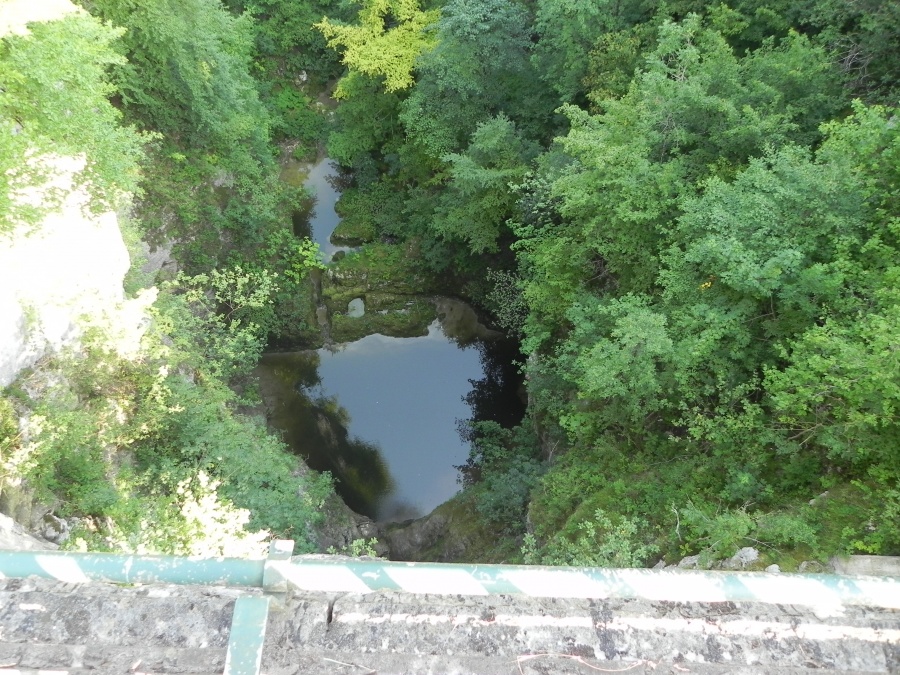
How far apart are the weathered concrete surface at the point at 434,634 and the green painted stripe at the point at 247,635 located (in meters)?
0.15

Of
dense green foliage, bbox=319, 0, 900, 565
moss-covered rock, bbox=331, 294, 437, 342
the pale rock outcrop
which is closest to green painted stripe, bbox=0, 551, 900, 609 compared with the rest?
dense green foliage, bbox=319, 0, 900, 565

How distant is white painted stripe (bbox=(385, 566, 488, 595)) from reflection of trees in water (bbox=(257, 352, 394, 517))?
13.9 m

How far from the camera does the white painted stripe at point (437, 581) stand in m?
2.34

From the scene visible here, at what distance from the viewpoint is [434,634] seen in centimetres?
244

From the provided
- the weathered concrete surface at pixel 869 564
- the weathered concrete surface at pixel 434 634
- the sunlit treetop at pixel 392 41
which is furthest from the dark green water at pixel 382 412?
the weathered concrete surface at pixel 434 634

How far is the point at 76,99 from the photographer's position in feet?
25.2

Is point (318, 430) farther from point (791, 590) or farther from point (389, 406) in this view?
point (791, 590)

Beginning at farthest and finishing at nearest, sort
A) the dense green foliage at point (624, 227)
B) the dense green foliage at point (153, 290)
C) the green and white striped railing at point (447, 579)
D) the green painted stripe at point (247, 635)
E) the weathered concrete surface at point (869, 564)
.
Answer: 1. the dense green foliage at point (624, 227)
2. the dense green foliage at point (153, 290)
3. the weathered concrete surface at point (869, 564)
4. the green and white striped railing at point (447, 579)
5. the green painted stripe at point (247, 635)

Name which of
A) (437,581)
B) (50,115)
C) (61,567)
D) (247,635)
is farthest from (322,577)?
(50,115)

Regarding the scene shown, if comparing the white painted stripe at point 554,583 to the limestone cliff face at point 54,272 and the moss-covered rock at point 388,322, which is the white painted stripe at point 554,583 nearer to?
the limestone cliff face at point 54,272

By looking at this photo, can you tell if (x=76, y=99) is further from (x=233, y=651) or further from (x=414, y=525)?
(x=414, y=525)

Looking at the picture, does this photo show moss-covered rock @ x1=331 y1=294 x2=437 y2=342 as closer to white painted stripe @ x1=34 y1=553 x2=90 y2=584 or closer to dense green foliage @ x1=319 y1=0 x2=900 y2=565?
dense green foliage @ x1=319 y1=0 x2=900 y2=565

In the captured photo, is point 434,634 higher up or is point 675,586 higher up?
point 675,586

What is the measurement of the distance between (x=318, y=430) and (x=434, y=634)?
49.3ft
